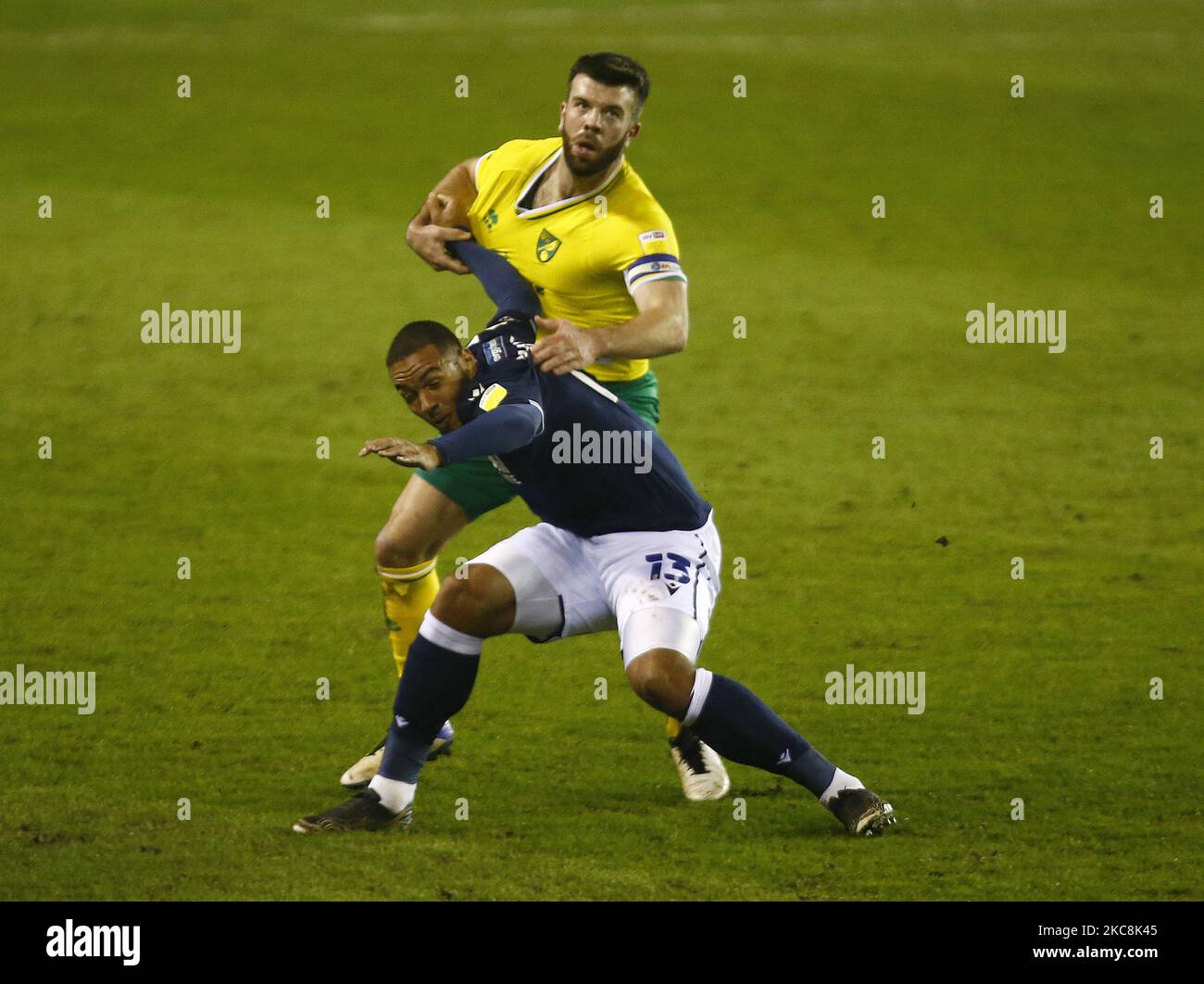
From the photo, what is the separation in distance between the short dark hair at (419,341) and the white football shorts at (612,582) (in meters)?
0.68

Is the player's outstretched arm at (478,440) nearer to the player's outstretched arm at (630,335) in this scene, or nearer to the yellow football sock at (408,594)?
the player's outstretched arm at (630,335)

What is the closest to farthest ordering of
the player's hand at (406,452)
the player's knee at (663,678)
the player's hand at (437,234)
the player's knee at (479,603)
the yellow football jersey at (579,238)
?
the player's hand at (406,452)
the player's knee at (663,678)
the player's knee at (479,603)
the yellow football jersey at (579,238)
the player's hand at (437,234)

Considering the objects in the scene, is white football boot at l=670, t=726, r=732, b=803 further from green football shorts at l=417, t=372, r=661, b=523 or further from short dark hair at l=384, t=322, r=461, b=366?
short dark hair at l=384, t=322, r=461, b=366

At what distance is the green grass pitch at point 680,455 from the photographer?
19.6ft

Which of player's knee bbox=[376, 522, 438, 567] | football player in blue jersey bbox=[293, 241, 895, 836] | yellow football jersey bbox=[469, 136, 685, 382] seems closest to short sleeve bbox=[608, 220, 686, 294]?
yellow football jersey bbox=[469, 136, 685, 382]

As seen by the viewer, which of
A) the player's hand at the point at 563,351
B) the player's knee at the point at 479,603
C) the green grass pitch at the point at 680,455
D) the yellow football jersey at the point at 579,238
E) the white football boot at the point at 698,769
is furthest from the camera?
the yellow football jersey at the point at 579,238

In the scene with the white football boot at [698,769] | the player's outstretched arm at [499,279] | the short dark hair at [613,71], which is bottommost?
the white football boot at [698,769]

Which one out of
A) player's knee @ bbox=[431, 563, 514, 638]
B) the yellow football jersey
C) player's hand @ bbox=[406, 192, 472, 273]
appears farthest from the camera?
player's hand @ bbox=[406, 192, 472, 273]

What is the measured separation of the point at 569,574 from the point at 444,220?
167cm

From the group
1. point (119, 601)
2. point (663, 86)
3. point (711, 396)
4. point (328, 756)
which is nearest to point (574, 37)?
point (663, 86)

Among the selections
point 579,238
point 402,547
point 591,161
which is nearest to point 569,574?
point 402,547

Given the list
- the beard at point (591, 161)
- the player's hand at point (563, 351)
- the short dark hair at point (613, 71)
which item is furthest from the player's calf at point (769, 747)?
the short dark hair at point (613, 71)

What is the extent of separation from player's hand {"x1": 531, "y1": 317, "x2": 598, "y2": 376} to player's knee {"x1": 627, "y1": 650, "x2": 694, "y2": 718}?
3.08 feet

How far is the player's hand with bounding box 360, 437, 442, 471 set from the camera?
5078 millimetres
